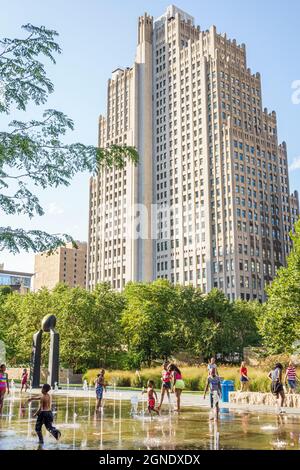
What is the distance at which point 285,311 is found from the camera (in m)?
39.0

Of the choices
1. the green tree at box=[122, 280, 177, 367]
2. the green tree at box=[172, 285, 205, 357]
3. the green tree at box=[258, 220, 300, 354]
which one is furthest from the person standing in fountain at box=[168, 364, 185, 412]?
the green tree at box=[172, 285, 205, 357]

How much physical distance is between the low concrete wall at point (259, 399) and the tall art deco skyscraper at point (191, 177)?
90.5 meters

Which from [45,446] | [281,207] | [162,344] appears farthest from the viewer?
[281,207]

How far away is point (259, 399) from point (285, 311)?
15.5 m

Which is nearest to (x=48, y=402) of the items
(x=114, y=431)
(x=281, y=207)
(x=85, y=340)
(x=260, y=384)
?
(x=114, y=431)

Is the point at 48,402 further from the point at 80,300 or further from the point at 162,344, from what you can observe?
the point at 162,344

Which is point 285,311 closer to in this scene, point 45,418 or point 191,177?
point 45,418

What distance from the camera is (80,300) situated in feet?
178

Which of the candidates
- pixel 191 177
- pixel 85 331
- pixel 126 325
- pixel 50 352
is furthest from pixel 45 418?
pixel 191 177

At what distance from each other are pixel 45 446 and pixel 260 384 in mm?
19763

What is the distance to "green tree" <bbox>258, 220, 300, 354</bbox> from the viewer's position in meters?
38.9

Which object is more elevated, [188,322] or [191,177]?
[191,177]

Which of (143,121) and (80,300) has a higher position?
(143,121)
